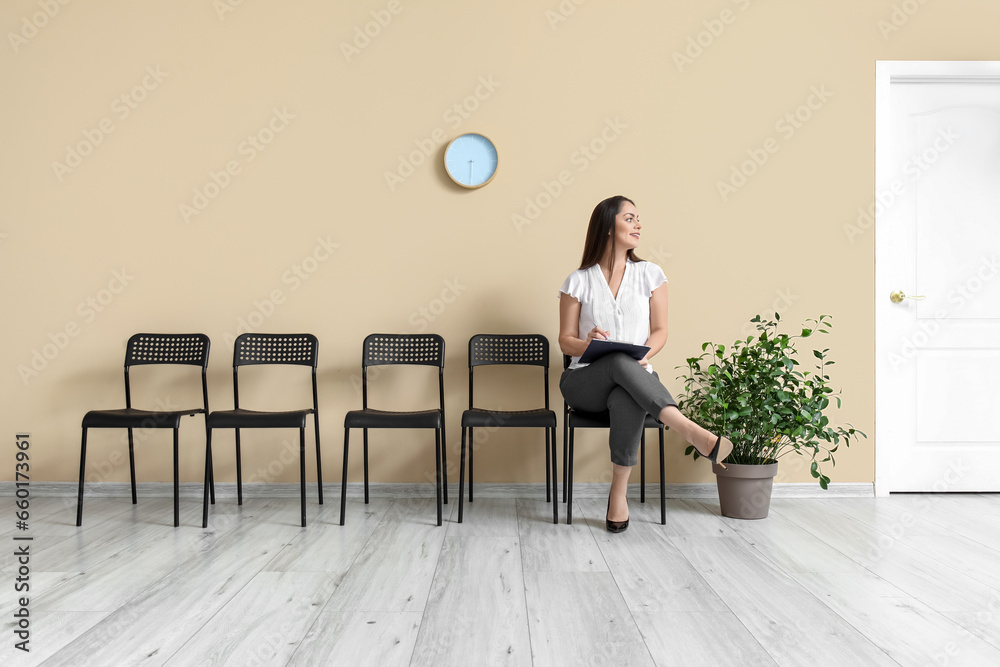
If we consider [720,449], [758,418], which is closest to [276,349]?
[720,449]

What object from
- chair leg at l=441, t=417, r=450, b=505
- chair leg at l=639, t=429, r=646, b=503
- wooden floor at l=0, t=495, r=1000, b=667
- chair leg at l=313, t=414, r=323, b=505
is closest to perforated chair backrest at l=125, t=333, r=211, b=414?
chair leg at l=313, t=414, r=323, b=505

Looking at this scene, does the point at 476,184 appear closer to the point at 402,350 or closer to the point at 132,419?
the point at 402,350

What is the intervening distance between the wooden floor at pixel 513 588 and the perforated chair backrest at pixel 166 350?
69 centimetres

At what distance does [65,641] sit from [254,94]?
2532mm

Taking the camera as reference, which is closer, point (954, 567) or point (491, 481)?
point (954, 567)

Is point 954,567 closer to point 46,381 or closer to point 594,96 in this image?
point 594,96

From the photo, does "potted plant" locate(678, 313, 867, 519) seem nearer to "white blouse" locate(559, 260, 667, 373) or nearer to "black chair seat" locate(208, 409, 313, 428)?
"white blouse" locate(559, 260, 667, 373)

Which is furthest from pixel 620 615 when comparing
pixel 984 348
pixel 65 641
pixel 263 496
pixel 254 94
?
pixel 254 94

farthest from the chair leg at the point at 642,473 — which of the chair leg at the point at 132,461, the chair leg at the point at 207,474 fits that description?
the chair leg at the point at 132,461

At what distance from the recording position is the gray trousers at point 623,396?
7.64 ft

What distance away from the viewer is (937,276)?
308cm

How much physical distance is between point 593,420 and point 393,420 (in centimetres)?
85

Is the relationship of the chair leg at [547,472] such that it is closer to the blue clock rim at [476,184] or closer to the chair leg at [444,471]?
the chair leg at [444,471]

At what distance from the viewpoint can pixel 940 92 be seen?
309 centimetres
